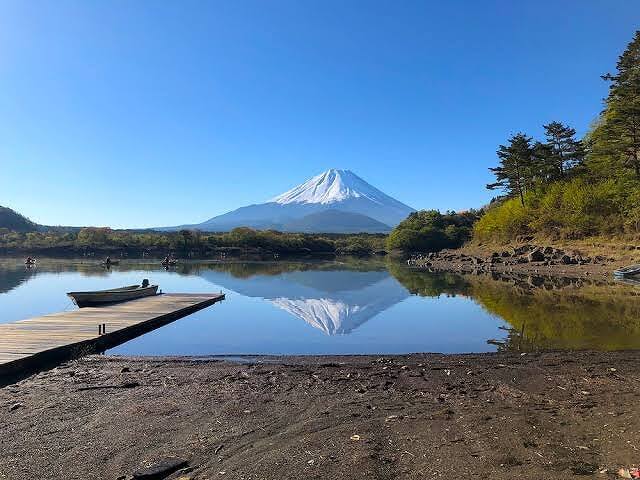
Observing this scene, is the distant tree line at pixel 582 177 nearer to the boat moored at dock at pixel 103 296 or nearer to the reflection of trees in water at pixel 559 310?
the reflection of trees in water at pixel 559 310

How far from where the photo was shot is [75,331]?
608 inches

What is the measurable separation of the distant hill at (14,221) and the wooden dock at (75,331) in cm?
16602

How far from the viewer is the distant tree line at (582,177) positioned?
43684mm

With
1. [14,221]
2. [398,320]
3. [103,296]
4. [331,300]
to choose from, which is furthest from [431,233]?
[14,221]

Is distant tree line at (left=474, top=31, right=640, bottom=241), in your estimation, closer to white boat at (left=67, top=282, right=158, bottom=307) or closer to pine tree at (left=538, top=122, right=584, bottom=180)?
pine tree at (left=538, top=122, right=584, bottom=180)

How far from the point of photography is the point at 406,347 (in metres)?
15.6

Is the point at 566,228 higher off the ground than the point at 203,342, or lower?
higher

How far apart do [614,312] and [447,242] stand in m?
88.1

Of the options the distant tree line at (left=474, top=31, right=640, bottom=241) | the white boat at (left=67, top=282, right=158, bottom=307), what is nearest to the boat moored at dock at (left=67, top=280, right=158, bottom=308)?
the white boat at (left=67, top=282, right=158, bottom=307)

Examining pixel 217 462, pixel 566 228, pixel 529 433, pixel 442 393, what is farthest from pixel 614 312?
pixel 566 228

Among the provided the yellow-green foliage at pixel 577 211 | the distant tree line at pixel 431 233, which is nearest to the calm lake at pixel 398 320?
the yellow-green foliage at pixel 577 211

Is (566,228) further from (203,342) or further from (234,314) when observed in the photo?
(203,342)

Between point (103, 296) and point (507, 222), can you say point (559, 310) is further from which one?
point (507, 222)

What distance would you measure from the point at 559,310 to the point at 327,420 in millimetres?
17860
